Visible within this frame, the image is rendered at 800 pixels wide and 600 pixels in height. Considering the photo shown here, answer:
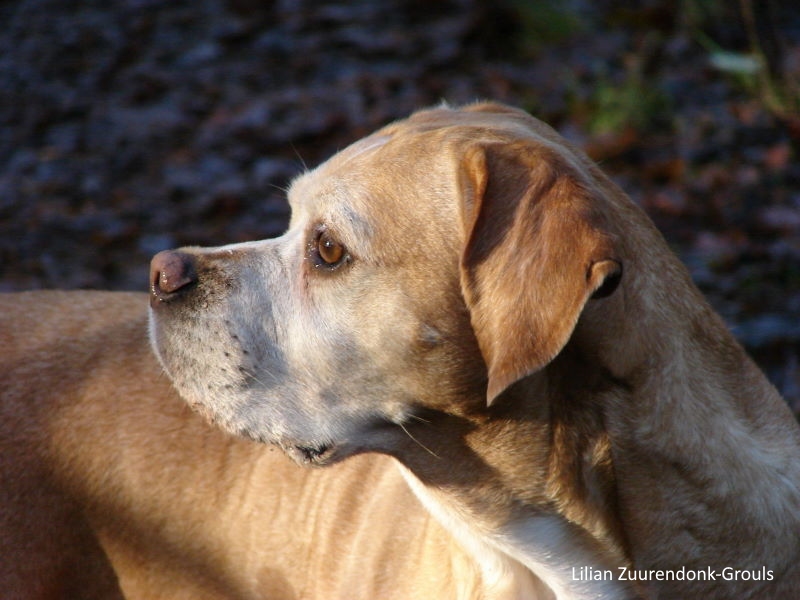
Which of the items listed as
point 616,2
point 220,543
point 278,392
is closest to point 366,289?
point 278,392

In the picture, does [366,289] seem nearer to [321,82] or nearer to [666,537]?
[666,537]

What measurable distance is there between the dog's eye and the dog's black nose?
36cm

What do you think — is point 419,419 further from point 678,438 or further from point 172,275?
point 172,275

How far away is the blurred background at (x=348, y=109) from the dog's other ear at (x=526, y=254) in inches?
101

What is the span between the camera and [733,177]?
21.1ft

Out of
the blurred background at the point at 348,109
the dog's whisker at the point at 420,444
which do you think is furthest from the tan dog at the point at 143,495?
the blurred background at the point at 348,109

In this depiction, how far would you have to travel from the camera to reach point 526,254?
101 inches

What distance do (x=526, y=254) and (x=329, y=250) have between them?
574 millimetres

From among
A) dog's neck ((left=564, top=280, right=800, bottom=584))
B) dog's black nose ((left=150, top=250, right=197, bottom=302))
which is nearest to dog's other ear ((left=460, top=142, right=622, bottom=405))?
dog's neck ((left=564, top=280, right=800, bottom=584))

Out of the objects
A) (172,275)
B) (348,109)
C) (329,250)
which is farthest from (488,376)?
(348,109)

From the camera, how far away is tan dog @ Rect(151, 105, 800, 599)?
2.79 meters

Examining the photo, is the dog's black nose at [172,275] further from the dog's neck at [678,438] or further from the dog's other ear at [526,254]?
the dog's neck at [678,438]

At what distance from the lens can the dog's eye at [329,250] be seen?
2.88 m

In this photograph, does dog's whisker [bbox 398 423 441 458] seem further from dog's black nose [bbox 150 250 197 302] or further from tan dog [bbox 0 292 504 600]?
dog's black nose [bbox 150 250 197 302]
